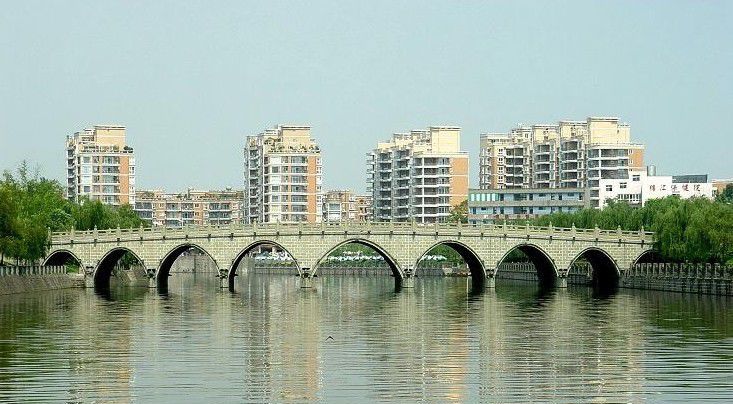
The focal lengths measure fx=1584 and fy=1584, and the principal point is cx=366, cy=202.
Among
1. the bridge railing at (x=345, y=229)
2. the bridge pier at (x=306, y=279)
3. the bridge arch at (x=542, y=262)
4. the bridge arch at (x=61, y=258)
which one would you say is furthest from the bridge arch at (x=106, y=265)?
the bridge arch at (x=542, y=262)

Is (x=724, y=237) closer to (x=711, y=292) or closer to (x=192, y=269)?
(x=711, y=292)

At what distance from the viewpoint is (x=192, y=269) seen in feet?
593

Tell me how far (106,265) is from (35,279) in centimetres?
1159

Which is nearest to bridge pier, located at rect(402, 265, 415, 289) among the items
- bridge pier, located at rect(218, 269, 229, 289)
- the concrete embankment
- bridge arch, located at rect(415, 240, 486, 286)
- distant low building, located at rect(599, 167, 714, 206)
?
bridge arch, located at rect(415, 240, 486, 286)

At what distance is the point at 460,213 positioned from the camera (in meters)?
170

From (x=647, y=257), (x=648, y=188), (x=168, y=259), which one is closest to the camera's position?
(x=647, y=257)

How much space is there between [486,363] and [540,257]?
202ft

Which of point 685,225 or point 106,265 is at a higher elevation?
point 685,225

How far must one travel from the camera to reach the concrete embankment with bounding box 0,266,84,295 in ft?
281

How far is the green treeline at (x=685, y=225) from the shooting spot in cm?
8338

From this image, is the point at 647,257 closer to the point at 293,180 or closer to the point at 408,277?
the point at 408,277

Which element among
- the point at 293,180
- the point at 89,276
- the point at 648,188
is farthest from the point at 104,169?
the point at 89,276

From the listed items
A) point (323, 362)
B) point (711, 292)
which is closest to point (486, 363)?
point (323, 362)

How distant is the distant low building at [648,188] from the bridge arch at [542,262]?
38.8 meters
